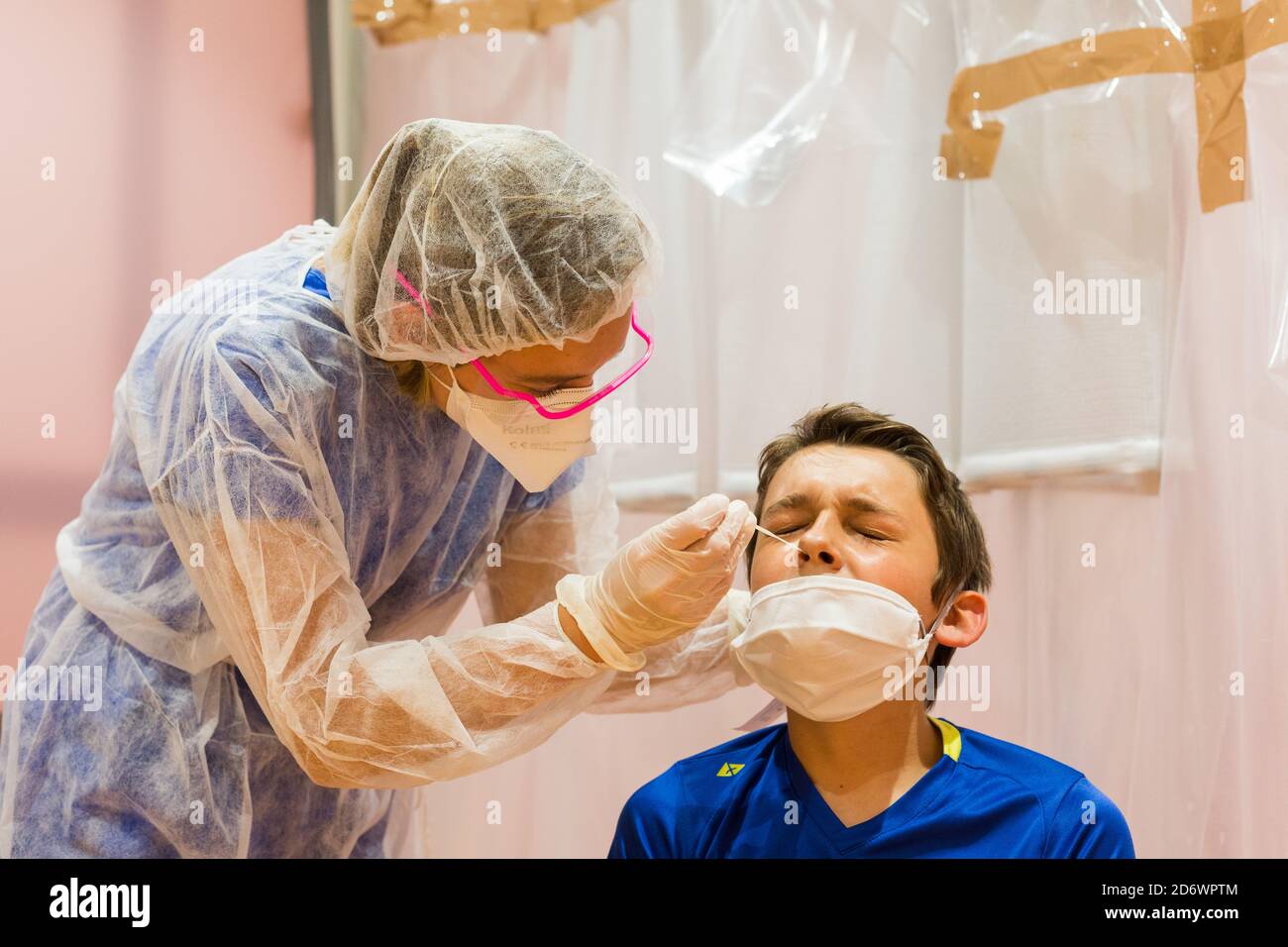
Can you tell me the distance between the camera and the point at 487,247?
4.21ft

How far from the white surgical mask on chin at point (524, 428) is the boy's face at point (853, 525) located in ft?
0.87

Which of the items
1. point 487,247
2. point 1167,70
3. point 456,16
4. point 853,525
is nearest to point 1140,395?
point 1167,70

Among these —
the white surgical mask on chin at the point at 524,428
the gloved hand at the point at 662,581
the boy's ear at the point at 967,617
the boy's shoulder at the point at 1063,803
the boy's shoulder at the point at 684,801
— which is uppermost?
the white surgical mask on chin at the point at 524,428

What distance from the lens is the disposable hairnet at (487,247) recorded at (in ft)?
4.19

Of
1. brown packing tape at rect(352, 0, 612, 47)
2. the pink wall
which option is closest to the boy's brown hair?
brown packing tape at rect(352, 0, 612, 47)

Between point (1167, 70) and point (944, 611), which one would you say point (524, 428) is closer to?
point (944, 611)

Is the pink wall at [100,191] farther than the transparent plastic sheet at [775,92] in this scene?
Yes

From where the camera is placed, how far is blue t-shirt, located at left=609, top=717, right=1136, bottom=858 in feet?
4.48

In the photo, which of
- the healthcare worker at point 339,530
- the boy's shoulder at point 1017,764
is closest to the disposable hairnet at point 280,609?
the healthcare worker at point 339,530

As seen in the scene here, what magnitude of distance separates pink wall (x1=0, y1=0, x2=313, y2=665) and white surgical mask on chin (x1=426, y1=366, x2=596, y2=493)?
4.03 feet

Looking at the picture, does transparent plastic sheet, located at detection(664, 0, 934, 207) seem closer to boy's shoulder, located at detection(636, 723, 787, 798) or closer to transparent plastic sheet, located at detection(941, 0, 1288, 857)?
transparent plastic sheet, located at detection(941, 0, 1288, 857)

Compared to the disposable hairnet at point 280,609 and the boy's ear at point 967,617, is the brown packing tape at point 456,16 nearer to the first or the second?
the disposable hairnet at point 280,609

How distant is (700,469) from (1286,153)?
1.02m
